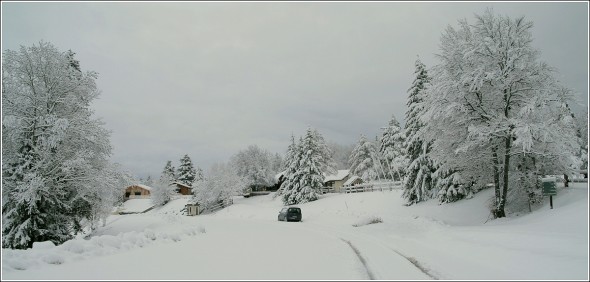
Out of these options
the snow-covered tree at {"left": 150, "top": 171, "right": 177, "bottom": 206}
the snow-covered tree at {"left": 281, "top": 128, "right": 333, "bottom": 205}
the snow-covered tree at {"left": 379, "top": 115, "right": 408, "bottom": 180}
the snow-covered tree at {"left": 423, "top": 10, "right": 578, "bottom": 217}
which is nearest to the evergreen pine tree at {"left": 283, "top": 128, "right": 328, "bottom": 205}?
the snow-covered tree at {"left": 281, "top": 128, "right": 333, "bottom": 205}

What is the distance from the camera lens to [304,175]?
53.6 meters

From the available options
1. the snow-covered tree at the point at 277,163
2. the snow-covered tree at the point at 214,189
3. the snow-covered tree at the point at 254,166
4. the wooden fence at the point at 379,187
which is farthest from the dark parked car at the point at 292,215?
the snow-covered tree at the point at 277,163

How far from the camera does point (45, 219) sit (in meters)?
18.6

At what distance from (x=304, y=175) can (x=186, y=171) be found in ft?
204

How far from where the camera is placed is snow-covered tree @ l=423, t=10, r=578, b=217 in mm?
19312

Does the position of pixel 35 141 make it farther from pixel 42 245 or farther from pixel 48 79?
pixel 42 245

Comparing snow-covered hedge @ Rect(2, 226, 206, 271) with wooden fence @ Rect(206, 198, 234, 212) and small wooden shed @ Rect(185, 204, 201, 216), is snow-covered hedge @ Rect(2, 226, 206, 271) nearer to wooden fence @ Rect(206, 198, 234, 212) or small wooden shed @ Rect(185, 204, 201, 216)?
small wooden shed @ Rect(185, 204, 201, 216)

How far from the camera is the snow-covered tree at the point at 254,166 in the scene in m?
88.6

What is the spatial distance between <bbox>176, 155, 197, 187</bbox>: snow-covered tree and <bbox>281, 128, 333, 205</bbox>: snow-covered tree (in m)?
56.5

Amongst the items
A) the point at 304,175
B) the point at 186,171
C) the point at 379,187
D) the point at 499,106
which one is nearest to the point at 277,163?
the point at 186,171

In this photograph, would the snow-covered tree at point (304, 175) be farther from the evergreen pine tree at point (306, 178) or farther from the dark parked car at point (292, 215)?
the dark parked car at point (292, 215)

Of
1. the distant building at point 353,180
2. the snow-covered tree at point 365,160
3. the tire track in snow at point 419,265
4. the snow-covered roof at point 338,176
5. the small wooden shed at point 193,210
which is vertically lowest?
the small wooden shed at point 193,210

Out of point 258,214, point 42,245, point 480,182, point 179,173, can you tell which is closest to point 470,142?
point 480,182

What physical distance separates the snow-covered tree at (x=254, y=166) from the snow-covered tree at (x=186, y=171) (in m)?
19.7
